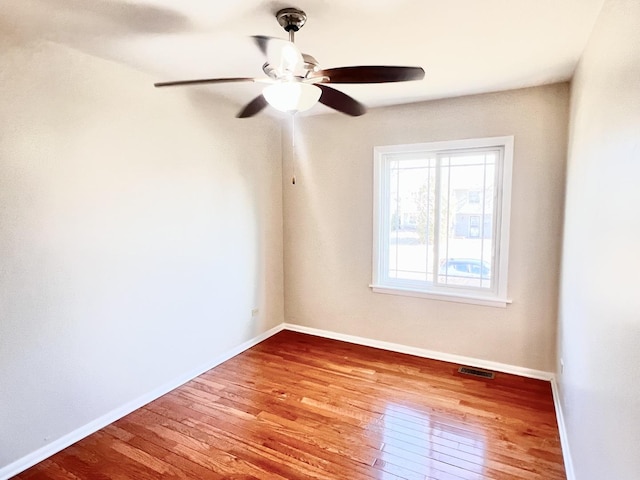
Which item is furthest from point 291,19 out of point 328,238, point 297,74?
A: point 328,238

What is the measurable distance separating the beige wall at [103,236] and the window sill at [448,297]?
60.3 inches

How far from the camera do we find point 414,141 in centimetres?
345

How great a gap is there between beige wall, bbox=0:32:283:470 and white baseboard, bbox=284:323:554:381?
1.02 meters

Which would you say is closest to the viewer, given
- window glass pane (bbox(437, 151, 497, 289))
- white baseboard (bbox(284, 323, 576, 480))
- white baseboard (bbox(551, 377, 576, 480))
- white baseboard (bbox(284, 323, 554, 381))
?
white baseboard (bbox(551, 377, 576, 480))

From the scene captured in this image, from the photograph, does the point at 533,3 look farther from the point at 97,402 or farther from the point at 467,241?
the point at 97,402

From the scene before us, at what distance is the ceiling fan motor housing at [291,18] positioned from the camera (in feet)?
5.91

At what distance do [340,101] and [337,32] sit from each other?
369 mm

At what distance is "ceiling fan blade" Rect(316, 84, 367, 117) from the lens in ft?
6.91

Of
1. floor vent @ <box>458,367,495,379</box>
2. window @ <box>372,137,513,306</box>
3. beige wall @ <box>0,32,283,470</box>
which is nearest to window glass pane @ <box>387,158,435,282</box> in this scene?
window @ <box>372,137,513,306</box>

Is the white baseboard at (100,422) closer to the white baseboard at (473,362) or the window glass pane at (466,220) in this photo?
the white baseboard at (473,362)

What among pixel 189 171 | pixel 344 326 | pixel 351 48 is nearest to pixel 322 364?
pixel 344 326

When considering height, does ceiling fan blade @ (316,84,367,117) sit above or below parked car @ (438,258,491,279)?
above

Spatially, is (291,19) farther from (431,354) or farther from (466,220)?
(431,354)

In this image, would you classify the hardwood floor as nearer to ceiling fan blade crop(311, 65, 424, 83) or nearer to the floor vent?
the floor vent
